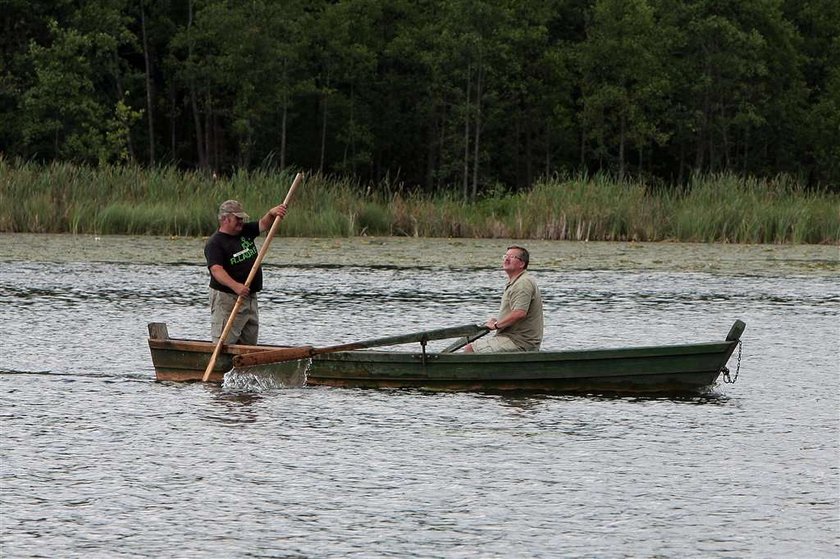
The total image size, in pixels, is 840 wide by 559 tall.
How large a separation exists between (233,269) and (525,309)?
261cm

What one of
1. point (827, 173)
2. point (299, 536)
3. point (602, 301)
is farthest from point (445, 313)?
point (827, 173)

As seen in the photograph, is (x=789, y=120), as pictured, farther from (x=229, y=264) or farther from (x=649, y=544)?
(x=649, y=544)

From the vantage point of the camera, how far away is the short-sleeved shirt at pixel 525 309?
40.6 feet

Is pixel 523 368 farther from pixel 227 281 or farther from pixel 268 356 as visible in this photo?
pixel 227 281

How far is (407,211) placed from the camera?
30.7 m

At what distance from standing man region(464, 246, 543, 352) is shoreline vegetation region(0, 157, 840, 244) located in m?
16.7

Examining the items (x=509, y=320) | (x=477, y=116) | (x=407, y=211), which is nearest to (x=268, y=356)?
(x=509, y=320)

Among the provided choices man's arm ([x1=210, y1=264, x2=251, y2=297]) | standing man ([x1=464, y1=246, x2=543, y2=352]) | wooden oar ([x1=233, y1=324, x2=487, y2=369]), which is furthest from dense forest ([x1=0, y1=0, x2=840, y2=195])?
standing man ([x1=464, y1=246, x2=543, y2=352])

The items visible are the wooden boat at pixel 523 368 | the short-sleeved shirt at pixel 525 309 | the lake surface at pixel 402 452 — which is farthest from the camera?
the short-sleeved shirt at pixel 525 309

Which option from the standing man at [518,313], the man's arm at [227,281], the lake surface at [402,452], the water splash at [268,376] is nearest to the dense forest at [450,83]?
the lake surface at [402,452]

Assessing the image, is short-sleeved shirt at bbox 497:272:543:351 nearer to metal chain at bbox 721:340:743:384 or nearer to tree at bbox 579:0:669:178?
metal chain at bbox 721:340:743:384

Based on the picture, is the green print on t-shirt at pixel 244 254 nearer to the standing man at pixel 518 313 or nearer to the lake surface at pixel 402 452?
the lake surface at pixel 402 452

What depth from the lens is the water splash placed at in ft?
40.7

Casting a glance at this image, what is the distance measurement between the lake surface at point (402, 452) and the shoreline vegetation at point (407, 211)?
34.9 feet
